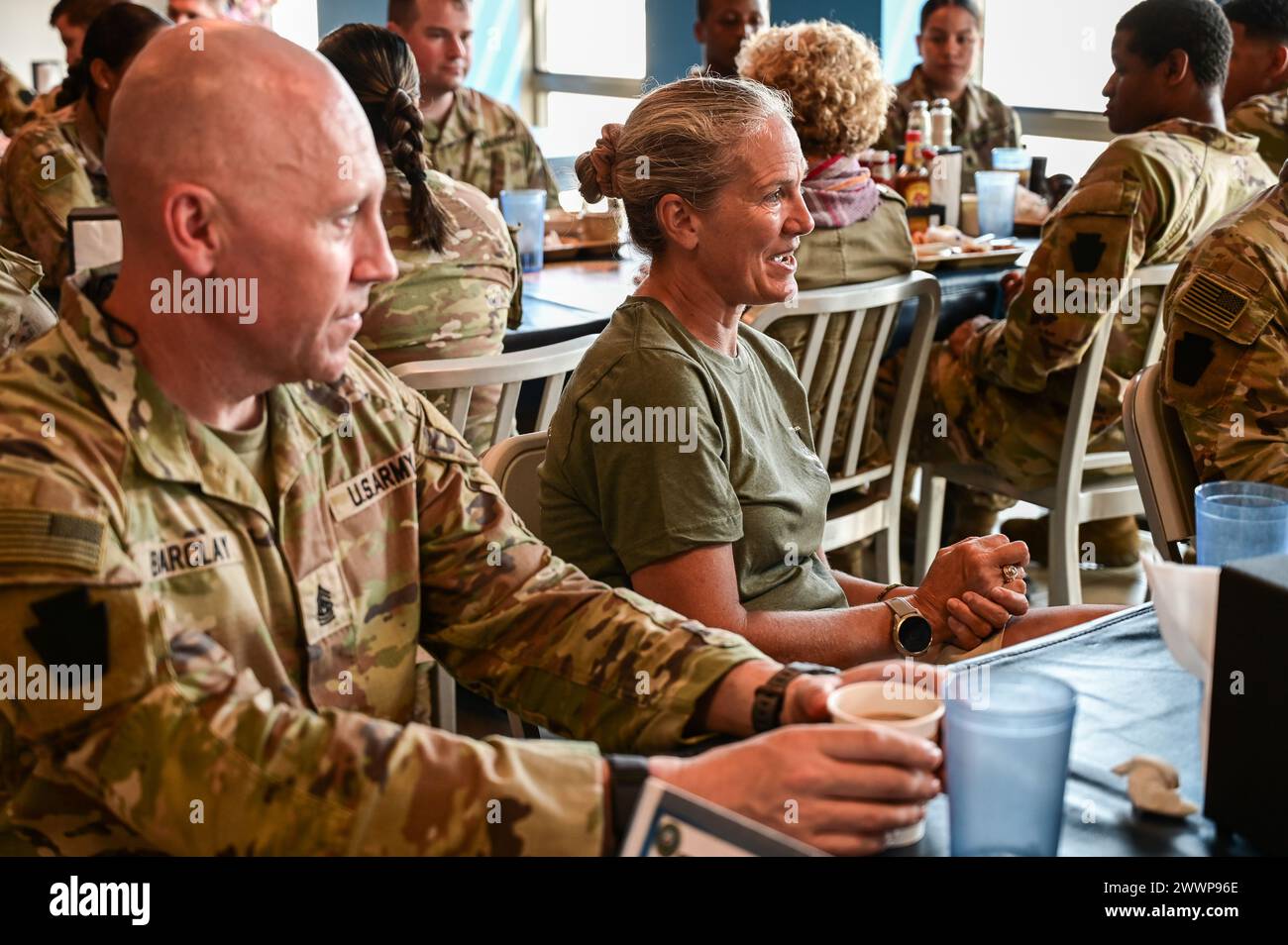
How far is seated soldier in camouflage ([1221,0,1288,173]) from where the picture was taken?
3.80 metres

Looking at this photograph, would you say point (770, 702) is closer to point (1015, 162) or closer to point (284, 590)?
point (284, 590)

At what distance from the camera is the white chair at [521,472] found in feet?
6.16

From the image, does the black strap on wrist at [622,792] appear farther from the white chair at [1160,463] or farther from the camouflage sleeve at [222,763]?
the white chair at [1160,463]

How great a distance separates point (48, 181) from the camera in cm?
361

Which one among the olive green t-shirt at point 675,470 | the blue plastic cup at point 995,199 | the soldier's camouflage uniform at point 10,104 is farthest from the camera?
the soldier's camouflage uniform at point 10,104

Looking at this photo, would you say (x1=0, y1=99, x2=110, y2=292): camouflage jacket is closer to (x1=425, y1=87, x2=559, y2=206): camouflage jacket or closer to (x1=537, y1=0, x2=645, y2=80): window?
(x1=425, y1=87, x2=559, y2=206): camouflage jacket

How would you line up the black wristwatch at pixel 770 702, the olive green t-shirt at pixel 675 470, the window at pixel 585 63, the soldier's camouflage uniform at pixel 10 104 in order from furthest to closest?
the window at pixel 585 63, the soldier's camouflage uniform at pixel 10 104, the olive green t-shirt at pixel 675 470, the black wristwatch at pixel 770 702

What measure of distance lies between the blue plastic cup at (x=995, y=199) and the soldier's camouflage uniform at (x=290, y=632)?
10.0 ft

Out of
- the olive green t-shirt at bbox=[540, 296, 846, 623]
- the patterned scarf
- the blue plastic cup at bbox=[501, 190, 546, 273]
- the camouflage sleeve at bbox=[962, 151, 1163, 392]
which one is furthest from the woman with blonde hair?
the blue plastic cup at bbox=[501, 190, 546, 273]

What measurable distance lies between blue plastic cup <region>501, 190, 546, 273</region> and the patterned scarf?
3.10 ft

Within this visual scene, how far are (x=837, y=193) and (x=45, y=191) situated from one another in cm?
202

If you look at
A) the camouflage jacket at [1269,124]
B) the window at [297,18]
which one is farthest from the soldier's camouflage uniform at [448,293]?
the window at [297,18]

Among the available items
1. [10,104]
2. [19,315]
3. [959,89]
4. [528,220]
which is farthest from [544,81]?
[19,315]
